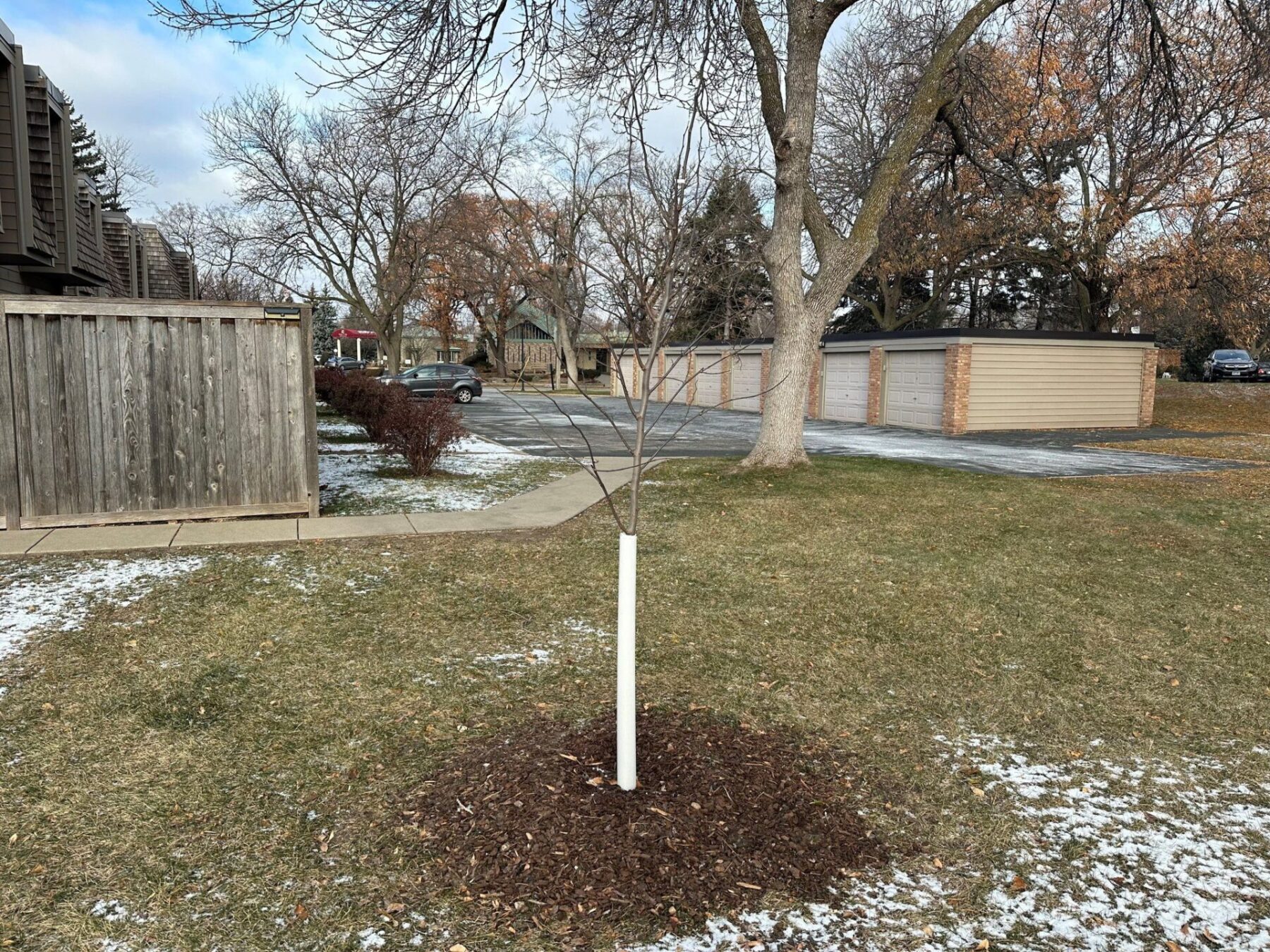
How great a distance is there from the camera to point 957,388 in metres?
20.4

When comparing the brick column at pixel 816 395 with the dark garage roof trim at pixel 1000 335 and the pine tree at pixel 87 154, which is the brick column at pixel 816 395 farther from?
the pine tree at pixel 87 154

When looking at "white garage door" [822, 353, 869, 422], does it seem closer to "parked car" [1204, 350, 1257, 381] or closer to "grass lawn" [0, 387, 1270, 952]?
"grass lawn" [0, 387, 1270, 952]

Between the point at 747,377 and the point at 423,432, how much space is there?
66.1ft

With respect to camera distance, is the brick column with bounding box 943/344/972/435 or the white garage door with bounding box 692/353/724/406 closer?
the brick column with bounding box 943/344/972/435

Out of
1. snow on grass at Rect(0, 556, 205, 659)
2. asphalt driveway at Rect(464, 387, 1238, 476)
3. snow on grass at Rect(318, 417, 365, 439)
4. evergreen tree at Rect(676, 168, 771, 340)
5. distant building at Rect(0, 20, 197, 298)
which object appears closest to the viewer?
evergreen tree at Rect(676, 168, 771, 340)

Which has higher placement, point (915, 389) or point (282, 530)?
point (915, 389)

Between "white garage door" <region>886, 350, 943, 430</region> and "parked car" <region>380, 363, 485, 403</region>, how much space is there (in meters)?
15.6

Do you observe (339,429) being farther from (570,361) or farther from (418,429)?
(570,361)

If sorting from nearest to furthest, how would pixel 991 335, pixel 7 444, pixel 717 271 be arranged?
1. pixel 7 444
2. pixel 717 271
3. pixel 991 335

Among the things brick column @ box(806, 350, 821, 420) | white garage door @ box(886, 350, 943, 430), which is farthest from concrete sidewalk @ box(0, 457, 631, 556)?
brick column @ box(806, 350, 821, 420)

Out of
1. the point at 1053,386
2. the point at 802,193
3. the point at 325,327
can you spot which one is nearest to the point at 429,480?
the point at 802,193

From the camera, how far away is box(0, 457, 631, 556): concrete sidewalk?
6965 millimetres

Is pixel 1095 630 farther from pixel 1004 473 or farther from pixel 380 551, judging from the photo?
pixel 1004 473

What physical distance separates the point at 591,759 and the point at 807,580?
11.3 ft
